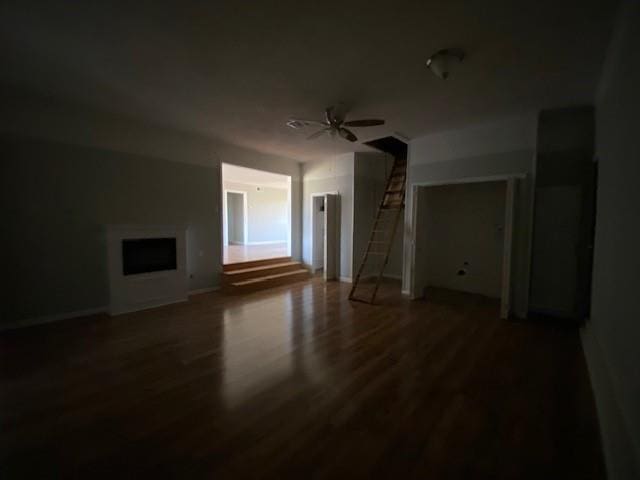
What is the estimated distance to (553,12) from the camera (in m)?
1.99

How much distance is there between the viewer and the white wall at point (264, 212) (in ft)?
35.2

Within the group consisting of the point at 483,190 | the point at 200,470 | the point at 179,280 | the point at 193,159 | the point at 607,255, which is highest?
the point at 193,159

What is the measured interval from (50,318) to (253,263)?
341cm

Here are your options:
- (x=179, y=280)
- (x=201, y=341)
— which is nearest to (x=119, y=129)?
(x=179, y=280)

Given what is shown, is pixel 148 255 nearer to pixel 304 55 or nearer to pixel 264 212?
pixel 304 55

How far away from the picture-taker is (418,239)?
5004mm

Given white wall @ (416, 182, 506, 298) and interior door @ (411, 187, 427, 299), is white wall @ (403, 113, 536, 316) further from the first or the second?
white wall @ (416, 182, 506, 298)

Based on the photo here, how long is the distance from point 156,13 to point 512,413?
4.01 metres

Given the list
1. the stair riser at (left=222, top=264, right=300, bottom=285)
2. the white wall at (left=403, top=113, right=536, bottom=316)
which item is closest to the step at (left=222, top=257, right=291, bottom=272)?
the stair riser at (left=222, top=264, right=300, bottom=285)

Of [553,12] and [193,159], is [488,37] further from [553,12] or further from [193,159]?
[193,159]

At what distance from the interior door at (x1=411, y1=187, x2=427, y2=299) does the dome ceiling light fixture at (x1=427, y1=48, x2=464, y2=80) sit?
97.6 inches

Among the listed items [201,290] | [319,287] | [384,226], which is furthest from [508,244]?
[201,290]

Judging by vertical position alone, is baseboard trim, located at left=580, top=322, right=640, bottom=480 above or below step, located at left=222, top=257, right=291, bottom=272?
below

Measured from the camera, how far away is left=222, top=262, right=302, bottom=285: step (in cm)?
556
